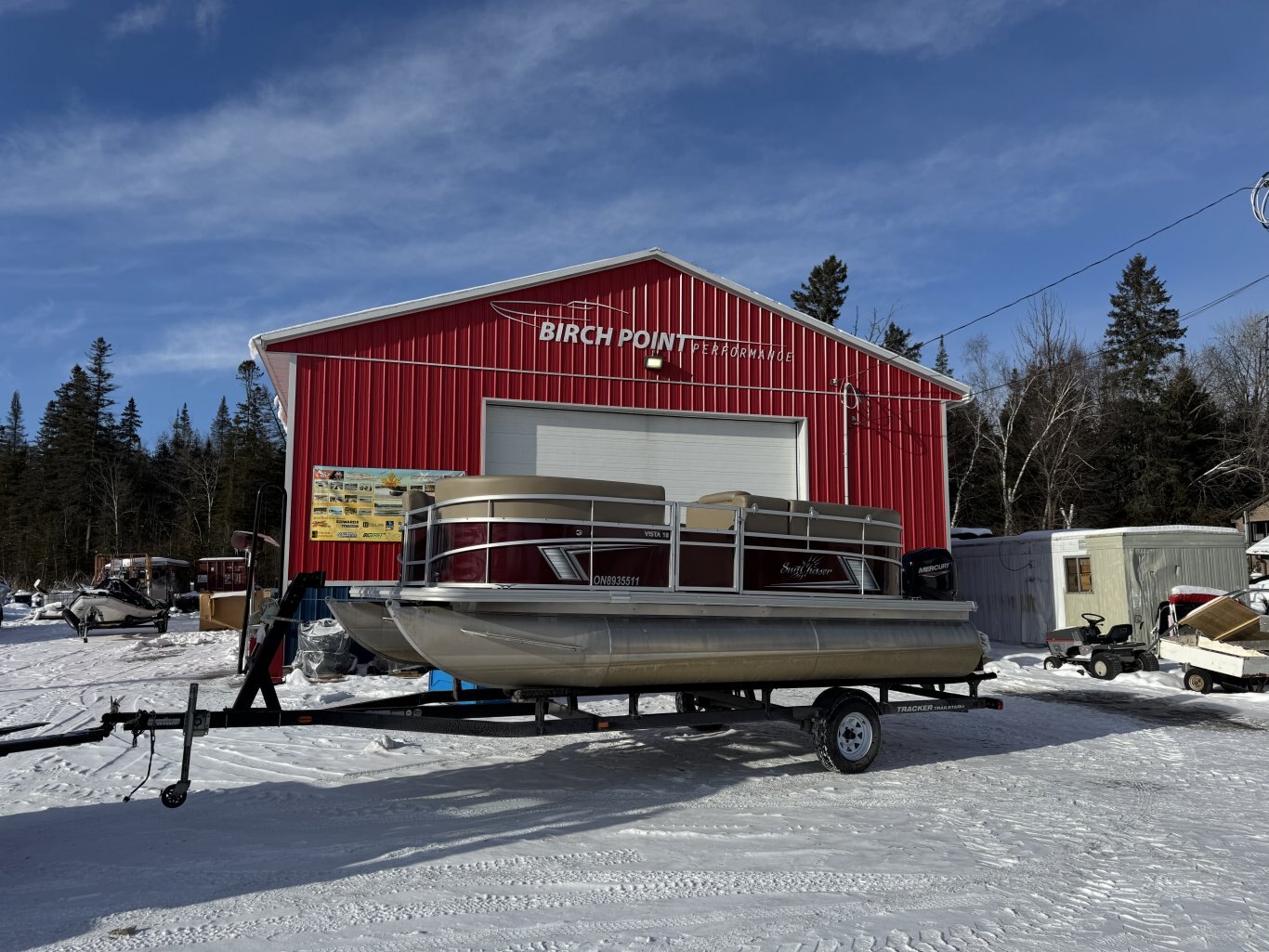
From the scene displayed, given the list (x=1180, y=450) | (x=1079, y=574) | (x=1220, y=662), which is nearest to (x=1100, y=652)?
(x=1220, y=662)

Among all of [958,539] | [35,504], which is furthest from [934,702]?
[35,504]

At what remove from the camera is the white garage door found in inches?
600

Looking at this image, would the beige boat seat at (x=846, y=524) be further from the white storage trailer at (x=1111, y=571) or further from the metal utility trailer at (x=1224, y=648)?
the white storage trailer at (x=1111, y=571)

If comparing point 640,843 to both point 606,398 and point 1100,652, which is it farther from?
point 1100,652

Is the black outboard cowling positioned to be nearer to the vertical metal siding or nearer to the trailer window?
the vertical metal siding

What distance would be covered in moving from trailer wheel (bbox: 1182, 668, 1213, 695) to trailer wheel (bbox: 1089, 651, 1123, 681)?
1.23 meters

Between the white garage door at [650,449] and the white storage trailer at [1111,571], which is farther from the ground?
the white garage door at [650,449]

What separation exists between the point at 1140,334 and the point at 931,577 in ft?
149

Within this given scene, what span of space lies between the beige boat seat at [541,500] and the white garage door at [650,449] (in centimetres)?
793

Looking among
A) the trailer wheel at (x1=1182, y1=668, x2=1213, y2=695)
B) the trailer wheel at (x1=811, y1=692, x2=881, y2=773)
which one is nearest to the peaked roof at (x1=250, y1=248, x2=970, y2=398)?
the trailer wheel at (x1=1182, y1=668, x2=1213, y2=695)

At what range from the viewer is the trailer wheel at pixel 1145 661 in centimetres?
1523

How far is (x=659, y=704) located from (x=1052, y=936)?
283 inches

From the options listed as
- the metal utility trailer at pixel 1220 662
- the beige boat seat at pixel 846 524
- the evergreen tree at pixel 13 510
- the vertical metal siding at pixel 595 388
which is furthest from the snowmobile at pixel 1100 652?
the evergreen tree at pixel 13 510

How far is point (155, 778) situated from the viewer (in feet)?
24.1
